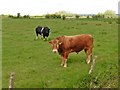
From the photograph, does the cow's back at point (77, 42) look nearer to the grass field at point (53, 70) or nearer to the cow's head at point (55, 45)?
the cow's head at point (55, 45)

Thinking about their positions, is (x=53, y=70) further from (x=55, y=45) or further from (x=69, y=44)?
(x=69, y=44)

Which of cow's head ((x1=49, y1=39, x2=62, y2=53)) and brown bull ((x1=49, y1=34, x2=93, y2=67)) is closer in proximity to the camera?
cow's head ((x1=49, y1=39, x2=62, y2=53))

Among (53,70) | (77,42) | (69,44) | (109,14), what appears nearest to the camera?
(53,70)

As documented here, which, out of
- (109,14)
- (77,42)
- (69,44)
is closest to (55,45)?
(69,44)

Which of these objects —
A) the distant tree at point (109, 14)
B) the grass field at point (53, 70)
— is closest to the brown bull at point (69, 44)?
the grass field at point (53, 70)

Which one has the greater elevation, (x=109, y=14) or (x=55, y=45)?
(x=109, y=14)

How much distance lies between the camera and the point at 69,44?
618 inches

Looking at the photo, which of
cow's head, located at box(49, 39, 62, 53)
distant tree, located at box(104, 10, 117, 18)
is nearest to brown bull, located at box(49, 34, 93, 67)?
cow's head, located at box(49, 39, 62, 53)

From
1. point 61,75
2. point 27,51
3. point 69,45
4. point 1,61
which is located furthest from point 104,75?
point 27,51

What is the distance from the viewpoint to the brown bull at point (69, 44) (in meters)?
15.1

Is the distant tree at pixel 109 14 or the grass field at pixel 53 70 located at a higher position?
the distant tree at pixel 109 14

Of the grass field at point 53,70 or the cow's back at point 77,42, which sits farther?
the cow's back at point 77,42

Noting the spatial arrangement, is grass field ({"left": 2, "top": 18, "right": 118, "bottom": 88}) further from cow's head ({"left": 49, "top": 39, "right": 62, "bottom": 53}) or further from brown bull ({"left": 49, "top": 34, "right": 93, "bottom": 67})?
cow's head ({"left": 49, "top": 39, "right": 62, "bottom": 53})

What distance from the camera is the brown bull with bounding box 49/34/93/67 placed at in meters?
15.1
